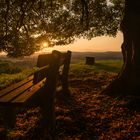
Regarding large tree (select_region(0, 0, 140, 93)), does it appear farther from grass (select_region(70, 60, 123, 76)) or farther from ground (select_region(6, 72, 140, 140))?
ground (select_region(6, 72, 140, 140))

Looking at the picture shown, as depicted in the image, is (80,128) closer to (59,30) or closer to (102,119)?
(102,119)

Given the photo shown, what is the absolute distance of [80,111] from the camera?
8.56 m

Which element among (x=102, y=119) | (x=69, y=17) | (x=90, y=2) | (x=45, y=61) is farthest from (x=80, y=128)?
(x=69, y=17)

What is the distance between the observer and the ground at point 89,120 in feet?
20.9

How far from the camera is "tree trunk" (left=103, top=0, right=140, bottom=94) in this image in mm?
10828

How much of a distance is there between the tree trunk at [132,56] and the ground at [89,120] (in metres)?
0.80

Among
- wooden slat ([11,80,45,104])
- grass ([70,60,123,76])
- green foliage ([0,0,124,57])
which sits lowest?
grass ([70,60,123,76])

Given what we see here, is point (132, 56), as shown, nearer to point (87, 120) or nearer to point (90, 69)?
point (87, 120)

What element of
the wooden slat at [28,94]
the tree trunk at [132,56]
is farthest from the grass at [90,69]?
the wooden slat at [28,94]

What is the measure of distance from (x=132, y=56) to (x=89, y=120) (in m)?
4.45

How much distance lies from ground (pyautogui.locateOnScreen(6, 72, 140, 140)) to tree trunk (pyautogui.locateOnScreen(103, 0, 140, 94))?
805 mm

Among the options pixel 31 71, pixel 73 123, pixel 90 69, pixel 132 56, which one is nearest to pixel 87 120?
pixel 73 123

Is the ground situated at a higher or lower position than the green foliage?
lower

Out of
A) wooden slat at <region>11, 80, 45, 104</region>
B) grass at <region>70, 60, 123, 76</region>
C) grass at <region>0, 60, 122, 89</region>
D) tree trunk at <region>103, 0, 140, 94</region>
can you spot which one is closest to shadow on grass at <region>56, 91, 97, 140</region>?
wooden slat at <region>11, 80, 45, 104</region>
